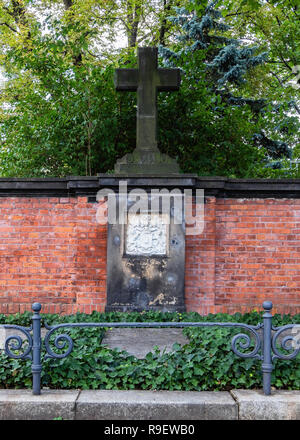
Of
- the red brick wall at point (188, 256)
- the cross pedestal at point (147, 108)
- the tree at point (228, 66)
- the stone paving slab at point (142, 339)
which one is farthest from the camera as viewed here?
the tree at point (228, 66)

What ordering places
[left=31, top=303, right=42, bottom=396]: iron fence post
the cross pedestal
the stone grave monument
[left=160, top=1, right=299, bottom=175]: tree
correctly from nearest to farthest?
[left=31, top=303, right=42, bottom=396]: iron fence post, the stone grave monument, the cross pedestal, [left=160, top=1, right=299, bottom=175]: tree

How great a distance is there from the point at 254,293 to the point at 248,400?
3.29m

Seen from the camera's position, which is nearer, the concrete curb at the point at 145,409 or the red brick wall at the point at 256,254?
the concrete curb at the point at 145,409

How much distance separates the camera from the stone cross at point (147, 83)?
21.8ft

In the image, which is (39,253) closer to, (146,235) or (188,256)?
(146,235)

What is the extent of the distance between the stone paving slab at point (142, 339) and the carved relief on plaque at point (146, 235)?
42.0 inches

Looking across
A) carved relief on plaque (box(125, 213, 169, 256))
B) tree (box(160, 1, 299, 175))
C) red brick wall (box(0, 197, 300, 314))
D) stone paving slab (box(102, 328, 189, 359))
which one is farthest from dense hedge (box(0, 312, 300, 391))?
tree (box(160, 1, 299, 175))

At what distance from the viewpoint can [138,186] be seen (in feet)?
20.9

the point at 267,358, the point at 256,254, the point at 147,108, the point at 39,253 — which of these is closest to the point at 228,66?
the point at 147,108

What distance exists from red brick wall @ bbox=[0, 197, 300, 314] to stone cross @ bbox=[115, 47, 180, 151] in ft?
4.46

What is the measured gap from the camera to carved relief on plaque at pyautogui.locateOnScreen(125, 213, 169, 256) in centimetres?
632

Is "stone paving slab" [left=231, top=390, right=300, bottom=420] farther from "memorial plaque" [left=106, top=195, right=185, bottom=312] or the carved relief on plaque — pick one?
the carved relief on plaque

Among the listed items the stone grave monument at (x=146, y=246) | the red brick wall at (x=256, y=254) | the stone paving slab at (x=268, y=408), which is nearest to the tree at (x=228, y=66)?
the red brick wall at (x=256, y=254)

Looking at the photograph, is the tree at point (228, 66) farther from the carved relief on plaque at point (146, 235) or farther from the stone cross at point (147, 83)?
the carved relief on plaque at point (146, 235)
